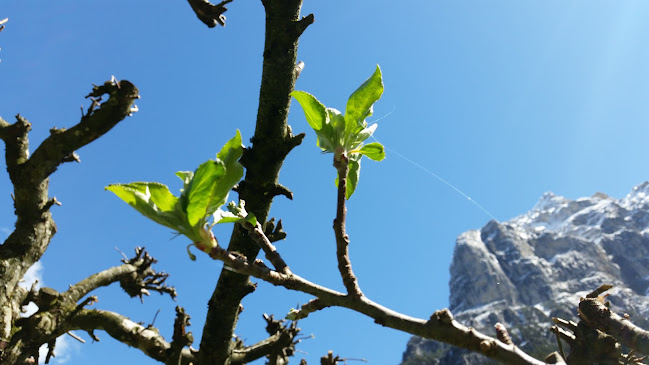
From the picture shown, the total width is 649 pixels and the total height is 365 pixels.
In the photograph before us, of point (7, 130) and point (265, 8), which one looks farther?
point (7, 130)

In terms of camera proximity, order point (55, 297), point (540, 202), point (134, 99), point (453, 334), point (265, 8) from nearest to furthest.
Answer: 1. point (453, 334)
2. point (265, 8)
3. point (134, 99)
4. point (55, 297)
5. point (540, 202)

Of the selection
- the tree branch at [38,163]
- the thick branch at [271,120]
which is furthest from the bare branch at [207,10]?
the tree branch at [38,163]

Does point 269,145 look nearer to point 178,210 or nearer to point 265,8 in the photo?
point 265,8

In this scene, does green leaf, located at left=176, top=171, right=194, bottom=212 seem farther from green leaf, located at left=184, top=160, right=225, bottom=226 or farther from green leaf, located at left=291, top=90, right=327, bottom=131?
green leaf, located at left=291, top=90, right=327, bottom=131

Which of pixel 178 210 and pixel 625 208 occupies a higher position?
pixel 625 208

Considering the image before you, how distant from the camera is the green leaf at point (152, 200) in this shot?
97 cm

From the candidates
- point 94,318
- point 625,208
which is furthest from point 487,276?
point 94,318

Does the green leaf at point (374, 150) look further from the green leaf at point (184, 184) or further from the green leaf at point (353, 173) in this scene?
the green leaf at point (184, 184)

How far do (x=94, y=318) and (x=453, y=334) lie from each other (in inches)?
194

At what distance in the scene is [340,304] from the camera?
1.06 meters

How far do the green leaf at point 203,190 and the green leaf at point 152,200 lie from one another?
37mm

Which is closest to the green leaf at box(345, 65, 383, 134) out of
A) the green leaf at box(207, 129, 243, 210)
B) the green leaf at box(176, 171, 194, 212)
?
the green leaf at box(207, 129, 243, 210)

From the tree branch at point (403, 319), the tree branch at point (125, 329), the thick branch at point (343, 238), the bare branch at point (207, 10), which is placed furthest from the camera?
the tree branch at point (125, 329)

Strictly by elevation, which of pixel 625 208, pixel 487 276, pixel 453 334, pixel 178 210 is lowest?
pixel 453 334
